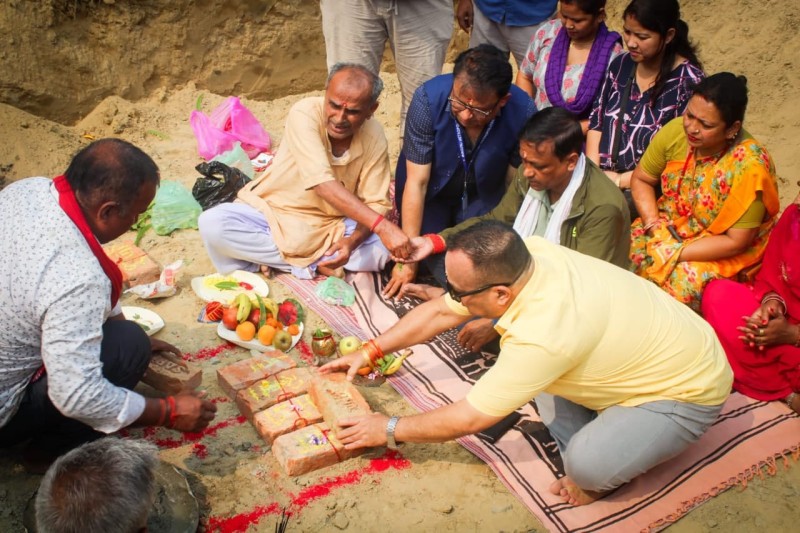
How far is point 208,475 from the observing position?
3301mm

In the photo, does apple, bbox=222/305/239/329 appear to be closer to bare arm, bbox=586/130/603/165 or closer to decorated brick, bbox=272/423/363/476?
decorated brick, bbox=272/423/363/476

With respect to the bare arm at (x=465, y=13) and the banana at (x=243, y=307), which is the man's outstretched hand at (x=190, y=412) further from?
the bare arm at (x=465, y=13)

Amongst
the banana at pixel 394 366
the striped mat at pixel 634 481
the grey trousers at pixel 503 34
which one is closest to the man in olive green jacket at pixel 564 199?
the striped mat at pixel 634 481

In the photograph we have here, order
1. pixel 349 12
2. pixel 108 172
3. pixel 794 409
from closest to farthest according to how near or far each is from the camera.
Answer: pixel 108 172, pixel 794 409, pixel 349 12

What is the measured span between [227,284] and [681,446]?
9.69ft

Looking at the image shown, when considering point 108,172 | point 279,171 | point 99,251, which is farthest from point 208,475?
point 279,171

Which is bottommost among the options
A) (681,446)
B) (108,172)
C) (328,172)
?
(681,446)

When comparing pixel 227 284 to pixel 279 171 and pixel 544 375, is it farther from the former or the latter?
pixel 544 375

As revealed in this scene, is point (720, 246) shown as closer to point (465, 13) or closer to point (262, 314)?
point (262, 314)

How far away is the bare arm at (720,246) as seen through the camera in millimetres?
4254

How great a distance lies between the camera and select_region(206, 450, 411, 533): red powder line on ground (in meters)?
3.06

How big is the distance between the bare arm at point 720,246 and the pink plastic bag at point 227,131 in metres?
3.92

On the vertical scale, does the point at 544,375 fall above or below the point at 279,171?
above

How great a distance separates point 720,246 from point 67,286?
3.67 m
